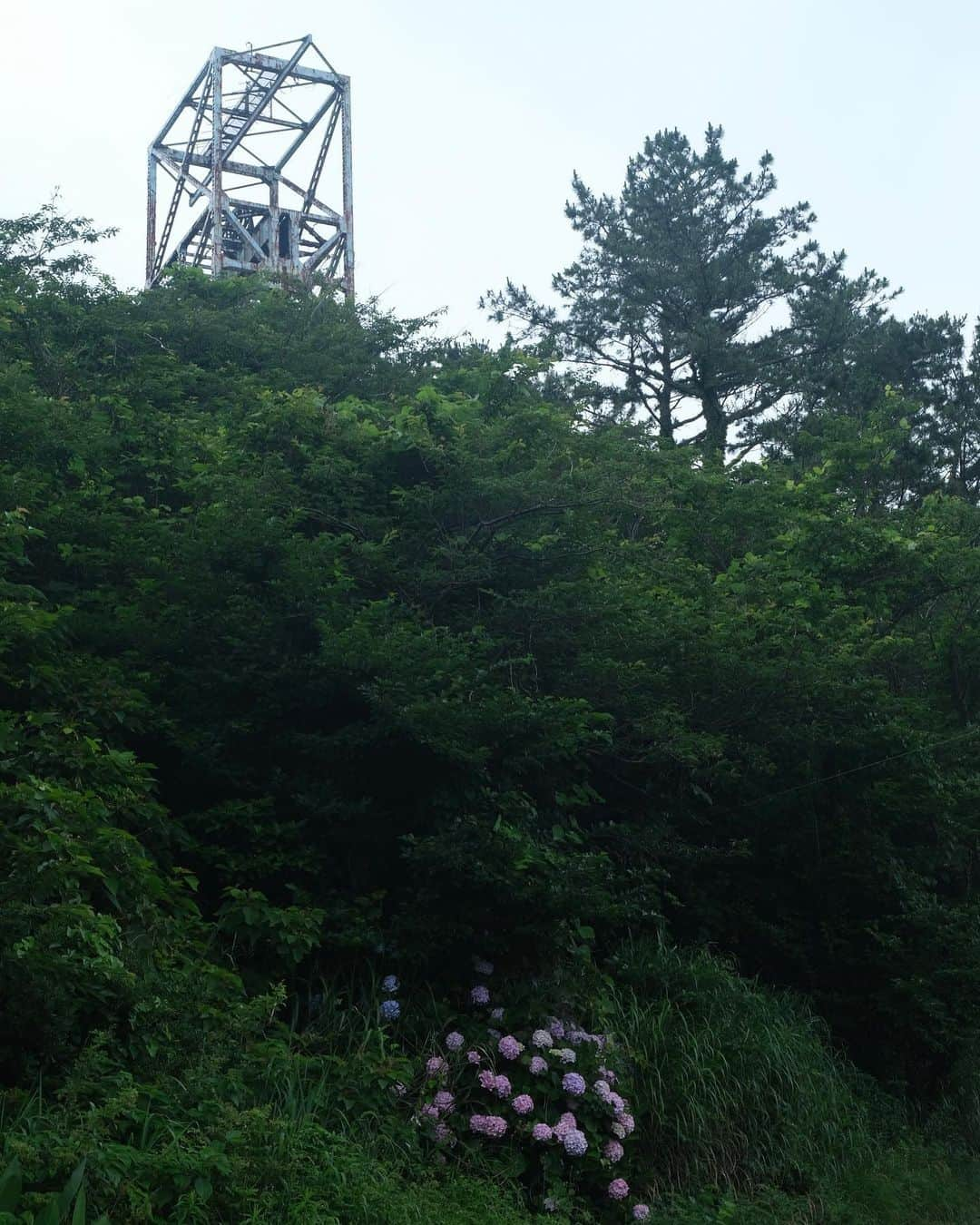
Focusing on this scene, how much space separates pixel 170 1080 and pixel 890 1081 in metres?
6.16

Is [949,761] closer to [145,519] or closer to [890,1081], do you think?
[890,1081]

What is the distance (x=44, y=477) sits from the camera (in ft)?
28.8

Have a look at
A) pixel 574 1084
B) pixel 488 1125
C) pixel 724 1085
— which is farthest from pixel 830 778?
pixel 488 1125

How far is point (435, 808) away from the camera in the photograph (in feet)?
24.8

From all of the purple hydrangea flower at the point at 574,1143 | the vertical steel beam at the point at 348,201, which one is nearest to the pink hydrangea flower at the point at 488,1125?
the purple hydrangea flower at the point at 574,1143

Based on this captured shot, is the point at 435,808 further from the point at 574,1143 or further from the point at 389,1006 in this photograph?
the point at 574,1143

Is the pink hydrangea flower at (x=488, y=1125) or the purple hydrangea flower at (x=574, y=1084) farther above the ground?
the purple hydrangea flower at (x=574, y=1084)

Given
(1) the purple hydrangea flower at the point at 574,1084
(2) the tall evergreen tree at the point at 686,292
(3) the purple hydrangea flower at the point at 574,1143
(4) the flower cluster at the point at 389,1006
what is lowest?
(3) the purple hydrangea flower at the point at 574,1143

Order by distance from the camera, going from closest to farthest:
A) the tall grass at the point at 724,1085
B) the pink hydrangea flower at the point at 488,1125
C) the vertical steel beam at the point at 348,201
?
the pink hydrangea flower at the point at 488,1125, the tall grass at the point at 724,1085, the vertical steel beam at the point at 348,201

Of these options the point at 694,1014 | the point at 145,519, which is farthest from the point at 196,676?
the point at 694,1014

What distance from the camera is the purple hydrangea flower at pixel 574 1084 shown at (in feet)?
22.1

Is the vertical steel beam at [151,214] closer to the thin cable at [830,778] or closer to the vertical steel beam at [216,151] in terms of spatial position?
the vertical steel beam at [216,151]

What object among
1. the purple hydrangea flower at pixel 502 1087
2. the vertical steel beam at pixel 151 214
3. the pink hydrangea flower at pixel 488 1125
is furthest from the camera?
the vertical steel beam at pixel 151 214

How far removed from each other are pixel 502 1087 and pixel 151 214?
19776 mm
